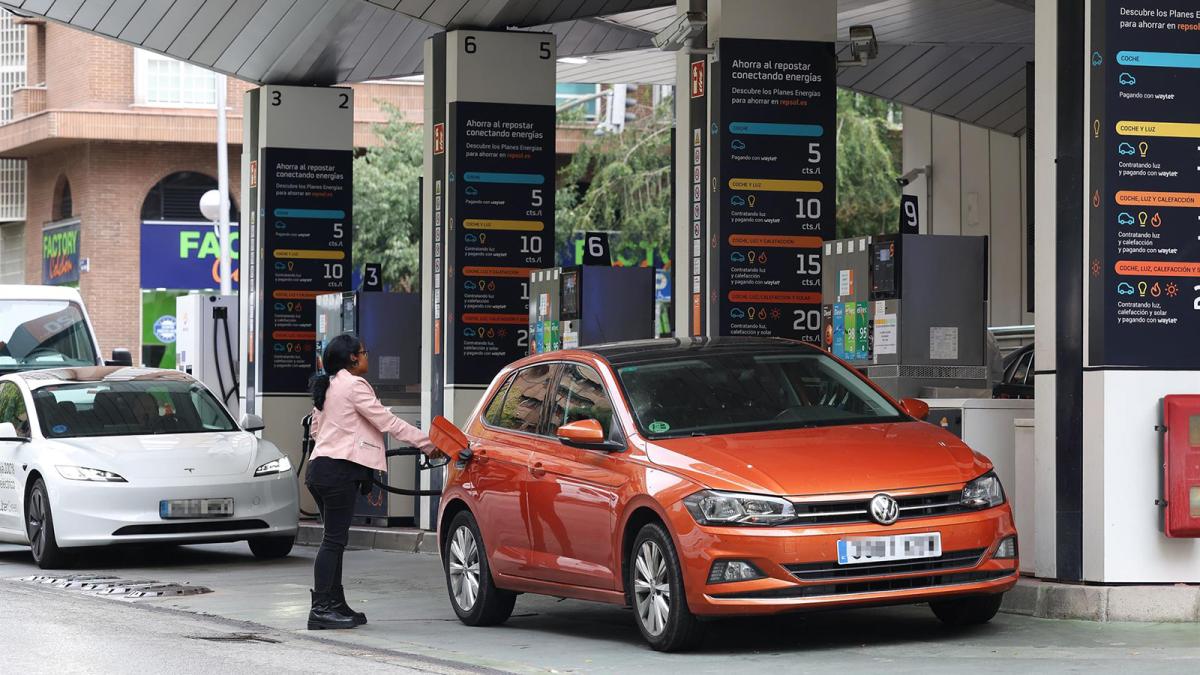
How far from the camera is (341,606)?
1137cm

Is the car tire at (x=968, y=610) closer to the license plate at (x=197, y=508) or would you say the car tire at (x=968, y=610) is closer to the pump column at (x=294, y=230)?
the license plate at (x=197, y=508)

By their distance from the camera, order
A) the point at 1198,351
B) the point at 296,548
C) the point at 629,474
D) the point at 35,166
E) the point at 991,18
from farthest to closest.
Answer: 1. the point at 35,166
2. the point at 991,18
3. the point at 296,548
4. the point at 1198,351
5. the point at 629,474

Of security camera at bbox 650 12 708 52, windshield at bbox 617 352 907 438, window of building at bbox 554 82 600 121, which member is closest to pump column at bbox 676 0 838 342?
security camera at bbox 650 12 708 52

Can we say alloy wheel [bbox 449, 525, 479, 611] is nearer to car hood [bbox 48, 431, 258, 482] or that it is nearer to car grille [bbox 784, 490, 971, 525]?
car grille [bbox 784, 490, 971, 525]

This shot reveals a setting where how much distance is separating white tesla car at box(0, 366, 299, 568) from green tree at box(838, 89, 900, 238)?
2305cm

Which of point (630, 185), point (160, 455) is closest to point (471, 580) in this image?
point (160, 455)

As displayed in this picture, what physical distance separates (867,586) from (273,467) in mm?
7780

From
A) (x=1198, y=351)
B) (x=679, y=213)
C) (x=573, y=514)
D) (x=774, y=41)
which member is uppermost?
(x=774, y=41)

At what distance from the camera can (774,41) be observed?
1440cm

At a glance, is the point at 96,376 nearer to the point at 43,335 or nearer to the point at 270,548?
the point at 270,548

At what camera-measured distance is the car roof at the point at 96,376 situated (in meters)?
16.8

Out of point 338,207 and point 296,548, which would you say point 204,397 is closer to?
point 296,548

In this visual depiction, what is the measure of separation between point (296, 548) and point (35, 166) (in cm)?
3186

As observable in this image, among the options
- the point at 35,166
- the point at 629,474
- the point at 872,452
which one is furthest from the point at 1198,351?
the point at 35,166
